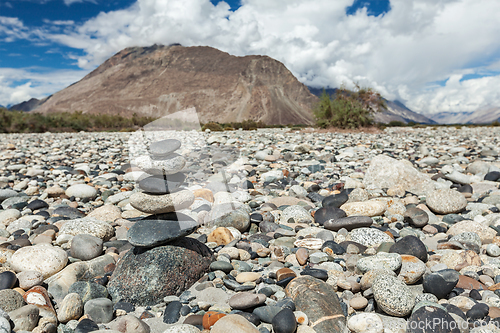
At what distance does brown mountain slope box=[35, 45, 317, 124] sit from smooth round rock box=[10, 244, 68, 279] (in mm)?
99922

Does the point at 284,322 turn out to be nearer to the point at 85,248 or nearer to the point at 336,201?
the point at 85,248

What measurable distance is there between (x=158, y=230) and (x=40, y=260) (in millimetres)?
1377

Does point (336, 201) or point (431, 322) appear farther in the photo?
point (336, 201)

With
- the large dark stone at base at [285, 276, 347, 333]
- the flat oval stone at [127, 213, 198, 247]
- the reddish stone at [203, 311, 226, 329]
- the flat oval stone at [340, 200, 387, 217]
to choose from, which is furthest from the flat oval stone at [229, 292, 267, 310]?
the flat oval stone at [340, 200, 387, 217]

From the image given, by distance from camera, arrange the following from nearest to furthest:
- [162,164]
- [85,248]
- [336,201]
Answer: [162,164] → [85,248] → [336,201]

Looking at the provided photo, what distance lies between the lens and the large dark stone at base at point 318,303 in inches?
88.3

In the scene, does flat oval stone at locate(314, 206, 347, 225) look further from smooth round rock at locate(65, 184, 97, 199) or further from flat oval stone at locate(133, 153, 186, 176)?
smooth round rock at locate(65, 184, 97, 199)

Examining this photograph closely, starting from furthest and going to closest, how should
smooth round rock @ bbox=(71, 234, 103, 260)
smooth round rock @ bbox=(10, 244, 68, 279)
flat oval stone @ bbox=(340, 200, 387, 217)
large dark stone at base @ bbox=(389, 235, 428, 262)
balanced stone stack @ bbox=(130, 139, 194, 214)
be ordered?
flat oval stone @ bbox=(340, 200, 387, 217) < smooth round rock @ bbox=(71, 234, 103, 260) < large dark stone at base @ bbox=(389, 235, 428, 262) < smooth round rock @ bbox=(10, 244, 68, 279) < balanced stone stack @ bbox=(130, 139, 194, 214)

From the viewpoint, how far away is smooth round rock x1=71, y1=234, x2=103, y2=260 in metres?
3.37

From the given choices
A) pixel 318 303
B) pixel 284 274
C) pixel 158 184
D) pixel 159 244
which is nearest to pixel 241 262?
pixel 284 274

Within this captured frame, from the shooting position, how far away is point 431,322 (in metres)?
2.10

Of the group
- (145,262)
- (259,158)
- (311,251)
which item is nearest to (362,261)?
(311,251)

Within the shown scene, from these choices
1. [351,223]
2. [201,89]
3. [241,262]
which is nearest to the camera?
[241,262]

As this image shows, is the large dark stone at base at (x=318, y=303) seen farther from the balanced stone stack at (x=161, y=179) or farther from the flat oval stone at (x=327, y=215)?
the flat oval stone at (x=327, y=215)
